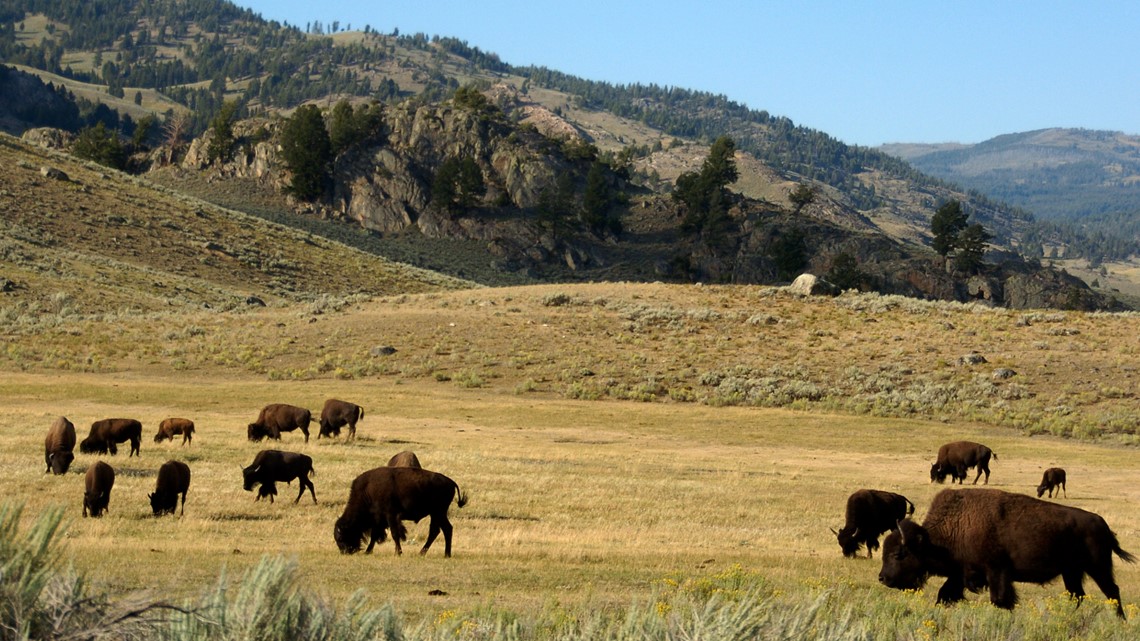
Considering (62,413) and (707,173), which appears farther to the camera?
(707,173)

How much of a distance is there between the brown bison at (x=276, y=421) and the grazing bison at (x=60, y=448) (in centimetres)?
714

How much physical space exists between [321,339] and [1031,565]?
155 feet

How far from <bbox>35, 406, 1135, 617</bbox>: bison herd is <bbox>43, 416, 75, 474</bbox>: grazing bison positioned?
20 mm

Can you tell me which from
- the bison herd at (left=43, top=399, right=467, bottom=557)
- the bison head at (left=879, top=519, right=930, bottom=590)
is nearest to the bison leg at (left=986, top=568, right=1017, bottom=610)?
the bison head at (left=879, top=519, right=930, bottom=590)

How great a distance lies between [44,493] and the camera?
19.3 metres

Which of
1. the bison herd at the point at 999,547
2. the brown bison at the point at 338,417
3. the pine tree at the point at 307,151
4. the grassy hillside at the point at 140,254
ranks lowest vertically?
the brown bison at the point at 338,417

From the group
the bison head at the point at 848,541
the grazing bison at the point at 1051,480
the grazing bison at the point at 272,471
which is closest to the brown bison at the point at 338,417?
the grazing bison at the point at 272,471

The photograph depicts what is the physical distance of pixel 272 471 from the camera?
66.7 feet

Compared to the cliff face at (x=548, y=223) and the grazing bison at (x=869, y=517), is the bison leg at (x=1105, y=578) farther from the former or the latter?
the cliff face at (x=548, y=223)

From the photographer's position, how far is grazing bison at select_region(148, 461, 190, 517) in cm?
1800

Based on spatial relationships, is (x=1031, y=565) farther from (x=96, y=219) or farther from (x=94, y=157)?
(x=94, y=157)

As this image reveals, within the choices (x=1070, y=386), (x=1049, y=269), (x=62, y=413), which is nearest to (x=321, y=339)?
(x=62, y=413)

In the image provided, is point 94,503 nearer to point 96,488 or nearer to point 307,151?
point 96,488

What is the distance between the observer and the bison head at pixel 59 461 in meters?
21.5
